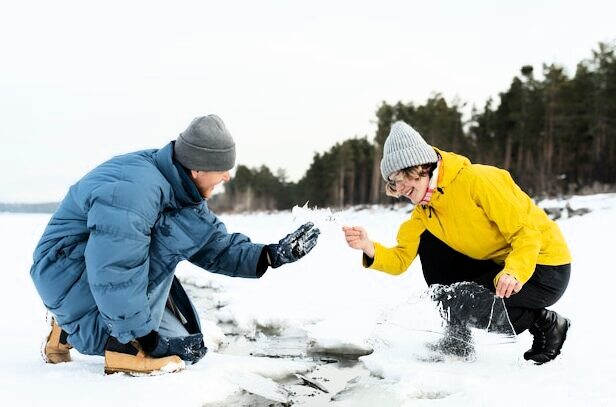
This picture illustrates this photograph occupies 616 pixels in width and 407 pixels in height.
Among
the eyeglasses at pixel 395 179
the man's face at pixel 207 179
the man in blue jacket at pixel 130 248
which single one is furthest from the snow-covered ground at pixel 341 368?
the man's face at pixel 207 179

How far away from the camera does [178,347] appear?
92.7 inches

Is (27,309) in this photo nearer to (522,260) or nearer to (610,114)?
(522,260)

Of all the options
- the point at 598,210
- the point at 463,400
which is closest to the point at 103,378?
the point at 463,400

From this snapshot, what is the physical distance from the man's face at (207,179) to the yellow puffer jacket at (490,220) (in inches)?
44.3

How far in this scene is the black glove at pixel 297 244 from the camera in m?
2.61

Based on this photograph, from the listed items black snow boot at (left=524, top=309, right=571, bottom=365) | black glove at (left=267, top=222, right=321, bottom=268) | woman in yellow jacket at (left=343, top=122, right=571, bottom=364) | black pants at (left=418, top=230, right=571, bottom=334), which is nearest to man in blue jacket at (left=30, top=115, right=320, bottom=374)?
black glove at (left=267, top=222, right=321, bottom=268)

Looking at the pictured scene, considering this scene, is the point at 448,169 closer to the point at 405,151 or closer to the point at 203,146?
the point at 405,151

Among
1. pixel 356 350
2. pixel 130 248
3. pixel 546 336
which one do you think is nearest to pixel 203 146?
pixel 130 248

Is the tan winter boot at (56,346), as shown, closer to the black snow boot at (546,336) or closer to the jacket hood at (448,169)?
the jacket hood at (448,169)

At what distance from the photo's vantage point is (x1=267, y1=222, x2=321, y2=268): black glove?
2.61 meters

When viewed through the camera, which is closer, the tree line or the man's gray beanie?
the man's gray beanie

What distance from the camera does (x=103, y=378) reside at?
2.15 m

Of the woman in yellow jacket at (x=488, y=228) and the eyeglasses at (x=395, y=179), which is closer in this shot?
the woman in yellow jacket at (x=488, y=228)

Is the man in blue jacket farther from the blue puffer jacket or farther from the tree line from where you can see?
the tree line
